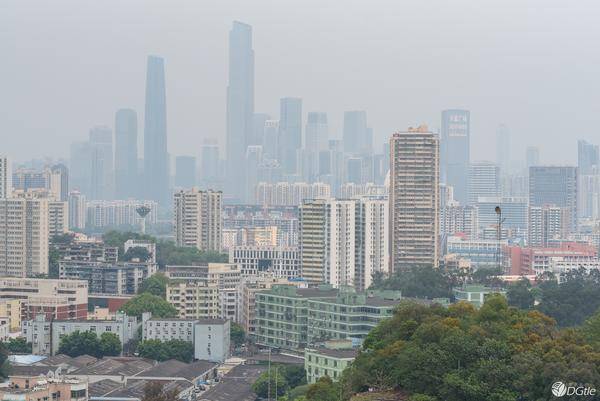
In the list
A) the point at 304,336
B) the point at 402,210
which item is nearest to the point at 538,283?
the point at 402,210

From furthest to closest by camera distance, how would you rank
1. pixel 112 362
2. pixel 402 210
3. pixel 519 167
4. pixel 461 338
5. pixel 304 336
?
pixel 519 167
pixel 402 210
pixel 304 336
pixel 112 362
pixel 461 338

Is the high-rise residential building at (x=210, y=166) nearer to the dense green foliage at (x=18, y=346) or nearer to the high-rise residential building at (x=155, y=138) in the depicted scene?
the high-rise residential building at (x=155, y=138)

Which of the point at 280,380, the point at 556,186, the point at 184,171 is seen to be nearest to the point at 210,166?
the point at 184,171

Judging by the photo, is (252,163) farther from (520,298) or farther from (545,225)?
(520,298)

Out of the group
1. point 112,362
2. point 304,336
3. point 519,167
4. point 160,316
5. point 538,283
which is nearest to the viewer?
point 112,362

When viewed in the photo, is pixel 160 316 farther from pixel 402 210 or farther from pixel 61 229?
pixel 61 229

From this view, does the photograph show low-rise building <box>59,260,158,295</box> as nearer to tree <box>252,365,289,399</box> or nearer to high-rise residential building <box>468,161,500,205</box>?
tree <box>252,365,289,399</box>
